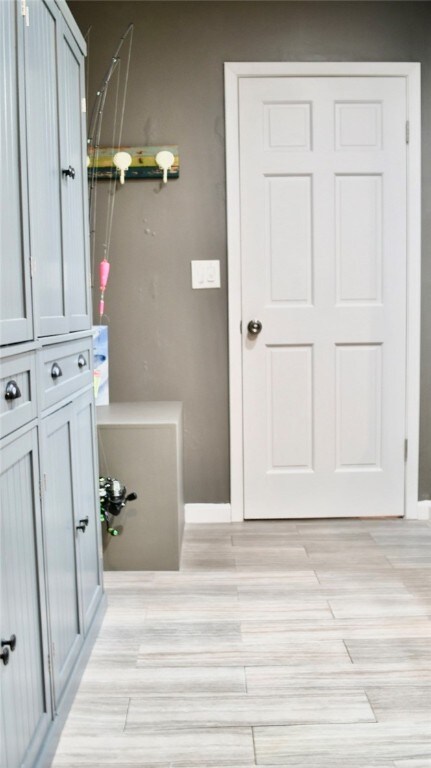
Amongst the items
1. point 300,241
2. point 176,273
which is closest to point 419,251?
point 300,241

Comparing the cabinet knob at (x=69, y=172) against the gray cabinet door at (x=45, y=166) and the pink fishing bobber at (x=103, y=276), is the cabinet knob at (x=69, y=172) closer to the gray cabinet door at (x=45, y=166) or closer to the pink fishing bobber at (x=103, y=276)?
the gray cabinet door at (x=45, y=166)

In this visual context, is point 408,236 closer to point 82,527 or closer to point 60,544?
point 82,527

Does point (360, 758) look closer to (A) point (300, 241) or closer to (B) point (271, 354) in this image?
(B) point (271, 354)

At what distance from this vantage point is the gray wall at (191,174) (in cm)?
331

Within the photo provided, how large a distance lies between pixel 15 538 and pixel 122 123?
2457mm

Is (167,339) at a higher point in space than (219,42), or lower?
lower

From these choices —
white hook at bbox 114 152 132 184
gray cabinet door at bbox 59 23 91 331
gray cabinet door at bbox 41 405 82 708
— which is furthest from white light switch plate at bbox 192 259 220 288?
gray cabinet door at bbox 41 405 82 708

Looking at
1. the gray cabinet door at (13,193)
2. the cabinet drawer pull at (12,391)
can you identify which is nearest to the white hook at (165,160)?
the gray cabinet door at (13,193)

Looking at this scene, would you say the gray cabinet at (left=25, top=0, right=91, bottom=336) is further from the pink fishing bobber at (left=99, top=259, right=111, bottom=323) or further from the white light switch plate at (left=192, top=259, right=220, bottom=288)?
the white light switch plate at (left=192, top=259, right=220, bottom=288)

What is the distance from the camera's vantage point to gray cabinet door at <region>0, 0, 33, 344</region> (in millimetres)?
1367

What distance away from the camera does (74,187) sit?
6.82ft

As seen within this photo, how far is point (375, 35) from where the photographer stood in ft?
11.0

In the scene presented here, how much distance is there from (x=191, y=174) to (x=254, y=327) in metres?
0.77

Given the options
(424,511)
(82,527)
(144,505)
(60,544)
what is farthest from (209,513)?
(60,544)
